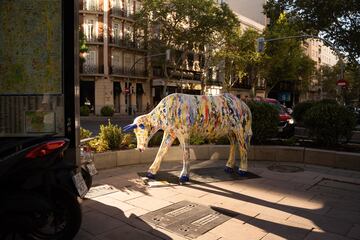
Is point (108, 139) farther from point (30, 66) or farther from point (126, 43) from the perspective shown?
point (126, 43)

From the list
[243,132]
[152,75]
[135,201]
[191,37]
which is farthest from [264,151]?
[152,75]

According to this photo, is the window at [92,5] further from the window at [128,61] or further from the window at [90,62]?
the window at [128,61]

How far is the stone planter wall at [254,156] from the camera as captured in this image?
8.47 meters

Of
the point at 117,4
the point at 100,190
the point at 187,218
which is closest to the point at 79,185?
the point at 187,218

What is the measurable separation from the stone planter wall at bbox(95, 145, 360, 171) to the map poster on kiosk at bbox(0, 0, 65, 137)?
3.62m

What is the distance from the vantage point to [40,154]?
3.59 meters

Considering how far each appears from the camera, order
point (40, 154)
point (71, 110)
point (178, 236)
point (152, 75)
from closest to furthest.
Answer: point (40, 154)
point (178, 236)
point (71, 110)
point (152, 75)

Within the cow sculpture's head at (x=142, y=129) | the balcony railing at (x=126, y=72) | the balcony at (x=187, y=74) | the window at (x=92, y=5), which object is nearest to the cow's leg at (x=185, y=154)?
the cow sculpture's head at (x=142, y=129)

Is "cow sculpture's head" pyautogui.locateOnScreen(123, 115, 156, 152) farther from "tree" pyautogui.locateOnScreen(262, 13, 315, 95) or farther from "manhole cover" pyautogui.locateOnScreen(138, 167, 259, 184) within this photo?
"tree" pyautogui.locateOnScreen(262, 13, 315, 95)

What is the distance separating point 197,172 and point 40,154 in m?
4.89

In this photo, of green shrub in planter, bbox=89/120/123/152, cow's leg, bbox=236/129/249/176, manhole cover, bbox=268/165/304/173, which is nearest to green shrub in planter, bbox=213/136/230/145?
manhole cover, bbox=268/165/304/173

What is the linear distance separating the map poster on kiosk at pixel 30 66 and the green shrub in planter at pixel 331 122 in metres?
7.72

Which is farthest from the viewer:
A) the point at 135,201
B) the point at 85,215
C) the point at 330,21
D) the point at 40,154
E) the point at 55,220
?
the point at 330,21

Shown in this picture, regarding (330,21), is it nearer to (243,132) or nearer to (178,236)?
(243,132)
